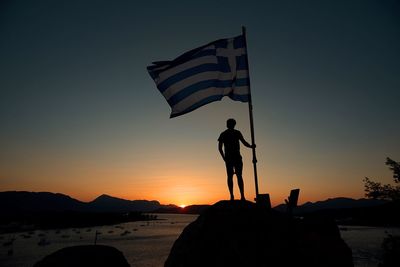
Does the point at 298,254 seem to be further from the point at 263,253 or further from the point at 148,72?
the point at 148,72

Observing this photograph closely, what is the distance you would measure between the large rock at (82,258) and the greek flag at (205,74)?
6.19 metres

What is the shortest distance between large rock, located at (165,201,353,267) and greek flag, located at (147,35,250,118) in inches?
178

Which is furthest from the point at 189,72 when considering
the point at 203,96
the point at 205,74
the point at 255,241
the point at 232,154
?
the point at 255,241

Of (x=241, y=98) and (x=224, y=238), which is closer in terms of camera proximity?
(x=224, y=238)

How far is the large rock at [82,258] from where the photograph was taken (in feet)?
34.0

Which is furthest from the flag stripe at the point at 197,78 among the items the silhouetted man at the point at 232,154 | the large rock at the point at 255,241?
the large rock at the point at 255,241

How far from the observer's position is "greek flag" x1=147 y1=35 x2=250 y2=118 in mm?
11750

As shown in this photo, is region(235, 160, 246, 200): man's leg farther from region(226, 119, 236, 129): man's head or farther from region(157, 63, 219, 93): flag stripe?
region(157, 63, 219, 93): flag stripe

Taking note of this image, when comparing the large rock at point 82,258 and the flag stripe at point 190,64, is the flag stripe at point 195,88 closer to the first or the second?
the flag stripe at point 190,64

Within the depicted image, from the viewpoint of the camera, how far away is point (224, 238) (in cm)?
879

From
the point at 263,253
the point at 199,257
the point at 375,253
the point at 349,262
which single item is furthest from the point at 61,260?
the point at 375,253

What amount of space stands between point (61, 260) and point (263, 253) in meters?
7.32

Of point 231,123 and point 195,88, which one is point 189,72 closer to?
point 195,88

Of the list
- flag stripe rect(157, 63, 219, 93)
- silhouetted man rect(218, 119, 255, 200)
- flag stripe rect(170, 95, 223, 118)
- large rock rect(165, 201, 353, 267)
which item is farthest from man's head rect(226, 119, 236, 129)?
large rock rect(165, 201, 353, 267)
